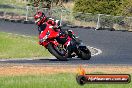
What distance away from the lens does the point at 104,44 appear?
30.9 metres

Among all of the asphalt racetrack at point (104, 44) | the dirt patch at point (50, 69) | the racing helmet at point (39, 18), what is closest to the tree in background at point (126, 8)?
the asphalt racetrack at point (104, 44)

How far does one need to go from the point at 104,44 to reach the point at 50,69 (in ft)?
47.7

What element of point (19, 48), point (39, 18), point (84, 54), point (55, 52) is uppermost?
point (39, 18)

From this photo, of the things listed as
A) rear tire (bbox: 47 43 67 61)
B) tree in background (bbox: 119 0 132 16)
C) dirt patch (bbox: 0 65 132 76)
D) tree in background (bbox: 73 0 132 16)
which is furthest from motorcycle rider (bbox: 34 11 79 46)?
tree in background (bbox: 73 0 132 16)

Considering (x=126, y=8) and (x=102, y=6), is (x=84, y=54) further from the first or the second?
(x=102, y=6)

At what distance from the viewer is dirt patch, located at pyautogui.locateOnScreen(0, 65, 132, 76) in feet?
50.5

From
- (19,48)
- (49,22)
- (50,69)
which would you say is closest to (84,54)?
(49,22)

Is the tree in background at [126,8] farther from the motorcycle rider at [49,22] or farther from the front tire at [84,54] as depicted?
the motorcycle rider at [49,22]

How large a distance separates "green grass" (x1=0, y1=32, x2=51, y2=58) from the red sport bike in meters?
3.61

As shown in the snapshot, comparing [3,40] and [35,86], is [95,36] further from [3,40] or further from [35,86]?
[35,86]

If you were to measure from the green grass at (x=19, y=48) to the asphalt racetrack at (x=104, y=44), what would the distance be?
278cm

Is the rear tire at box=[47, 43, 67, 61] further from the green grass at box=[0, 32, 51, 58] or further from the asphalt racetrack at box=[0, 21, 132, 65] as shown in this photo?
the green grass at box=[0, 32, 51, 58]

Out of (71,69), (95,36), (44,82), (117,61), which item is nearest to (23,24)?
(95,36)

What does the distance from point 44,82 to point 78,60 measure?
32.6 ft
